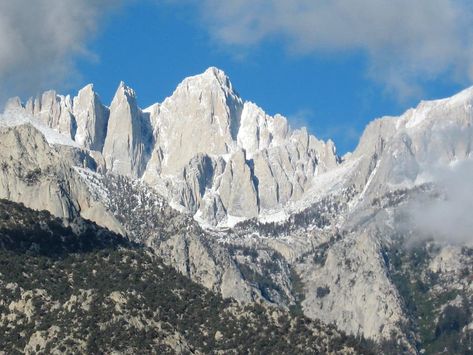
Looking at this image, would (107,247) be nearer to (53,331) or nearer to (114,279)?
(114,279)

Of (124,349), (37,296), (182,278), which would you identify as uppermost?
(182,278)

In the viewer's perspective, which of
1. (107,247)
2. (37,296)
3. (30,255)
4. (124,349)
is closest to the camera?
(124,349)

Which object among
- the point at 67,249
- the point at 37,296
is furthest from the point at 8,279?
the point at 67,249

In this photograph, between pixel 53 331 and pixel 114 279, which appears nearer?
pixel 53 331

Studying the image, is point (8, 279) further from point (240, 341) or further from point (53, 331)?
point (240, 341)

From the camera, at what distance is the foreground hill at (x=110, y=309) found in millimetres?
160363

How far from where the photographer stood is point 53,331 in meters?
160

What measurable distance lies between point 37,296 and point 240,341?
82.1 feet

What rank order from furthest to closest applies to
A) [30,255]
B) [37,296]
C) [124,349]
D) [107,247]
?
[107,247]
[30,255]
[37,296]
[124,349]

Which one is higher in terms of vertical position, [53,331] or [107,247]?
[107,247]

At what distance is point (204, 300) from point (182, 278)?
856cm

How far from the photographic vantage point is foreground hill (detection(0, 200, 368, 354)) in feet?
526

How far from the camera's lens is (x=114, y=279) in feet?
583

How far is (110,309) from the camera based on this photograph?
166000 millimetres
